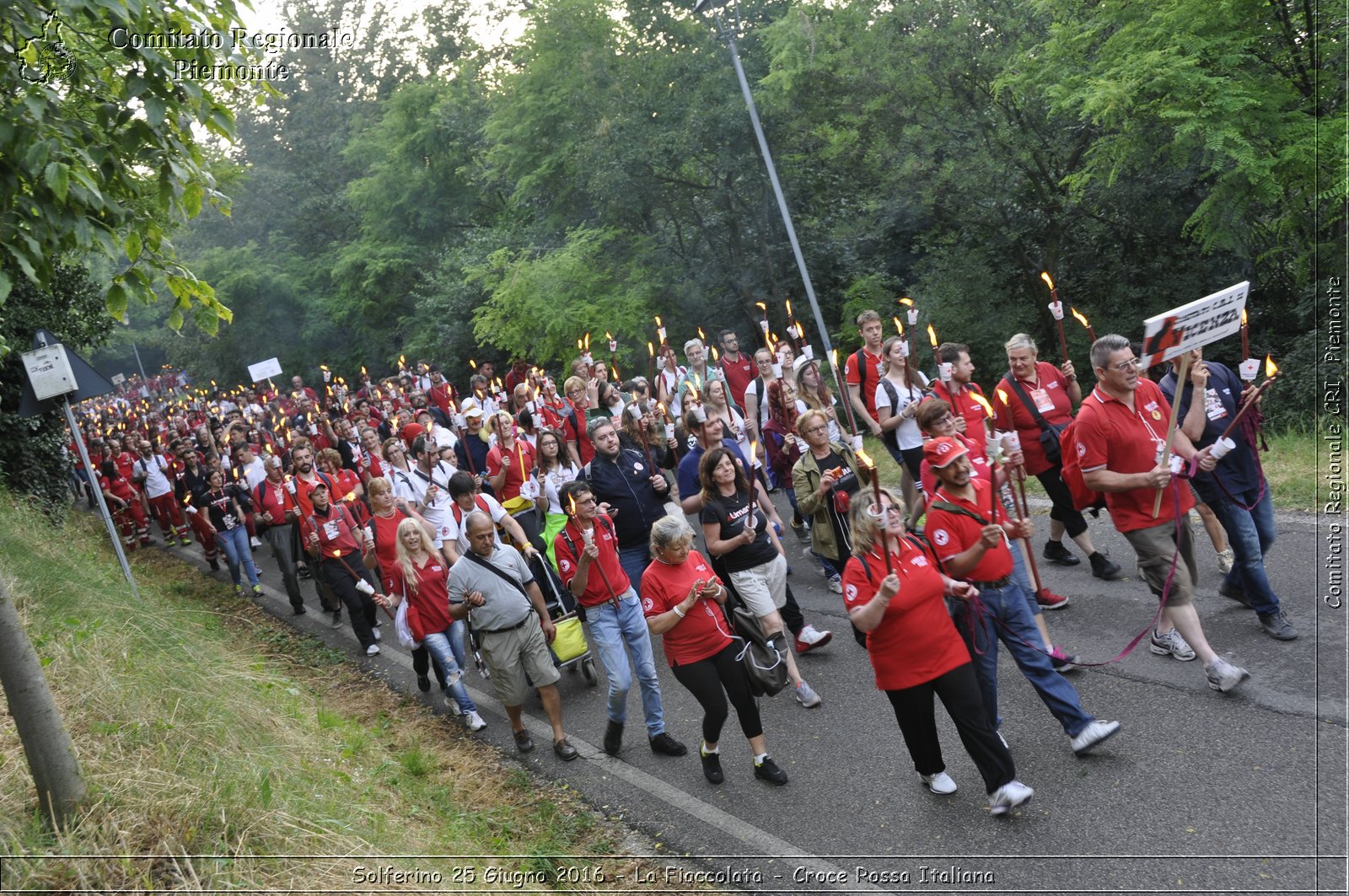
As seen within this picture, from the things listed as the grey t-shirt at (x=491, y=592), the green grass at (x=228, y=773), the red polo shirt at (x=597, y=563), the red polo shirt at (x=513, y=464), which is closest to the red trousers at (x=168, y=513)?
the green grass at (x=228, y=773)

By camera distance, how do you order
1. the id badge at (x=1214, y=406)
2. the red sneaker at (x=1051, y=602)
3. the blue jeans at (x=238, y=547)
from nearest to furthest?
the id badge at (x=1214, y=406) < the red sneaker at (x=1051, y=602) < the blue jeans at (x=238, y=547)

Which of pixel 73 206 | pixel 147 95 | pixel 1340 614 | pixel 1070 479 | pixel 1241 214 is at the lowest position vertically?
pixel 1340 614

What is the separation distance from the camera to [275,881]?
14.9 ft

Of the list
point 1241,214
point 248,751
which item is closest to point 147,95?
point 248,751

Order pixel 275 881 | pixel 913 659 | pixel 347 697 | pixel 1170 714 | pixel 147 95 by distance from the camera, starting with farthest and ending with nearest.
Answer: pixel 347 697, pixel 1170 714, pixel 913 659, pixel 147 95, pixel 275 881

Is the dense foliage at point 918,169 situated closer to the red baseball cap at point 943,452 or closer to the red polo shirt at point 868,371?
the red polo shirt at point 868,371

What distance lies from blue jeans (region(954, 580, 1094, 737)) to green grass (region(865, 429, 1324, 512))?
12.1 ft

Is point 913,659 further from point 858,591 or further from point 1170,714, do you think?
point 1170,714

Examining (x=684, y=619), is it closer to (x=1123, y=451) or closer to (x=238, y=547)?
(x=1123, y=451)

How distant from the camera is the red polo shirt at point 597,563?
287 inches

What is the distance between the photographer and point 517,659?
7.44 m

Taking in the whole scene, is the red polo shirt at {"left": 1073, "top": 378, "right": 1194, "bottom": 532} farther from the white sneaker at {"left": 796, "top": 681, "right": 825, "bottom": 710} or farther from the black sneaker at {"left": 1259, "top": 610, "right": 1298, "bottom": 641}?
the white sneaker at {"left": 796, "top": 681, "right": 825, "bottom": 710}

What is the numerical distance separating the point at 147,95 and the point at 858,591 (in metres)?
4.17

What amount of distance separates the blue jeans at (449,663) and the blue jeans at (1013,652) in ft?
14.0
